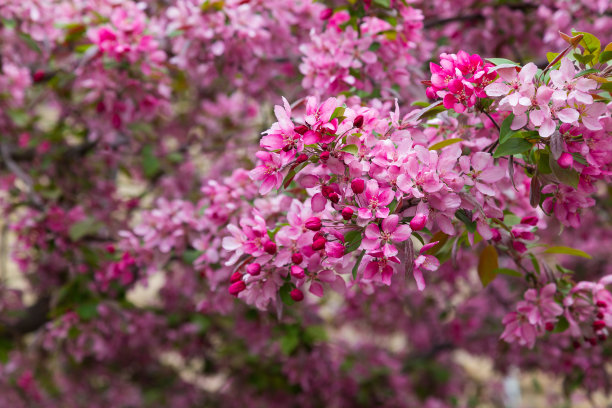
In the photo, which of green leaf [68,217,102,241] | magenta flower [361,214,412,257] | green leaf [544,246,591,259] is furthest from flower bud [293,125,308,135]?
green leaf [68,217,102,241]

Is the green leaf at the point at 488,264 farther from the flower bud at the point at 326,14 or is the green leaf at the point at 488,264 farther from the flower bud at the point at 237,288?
the flower bud at the point at 326,14

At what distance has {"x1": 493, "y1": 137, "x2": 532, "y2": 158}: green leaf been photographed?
1.21 metres

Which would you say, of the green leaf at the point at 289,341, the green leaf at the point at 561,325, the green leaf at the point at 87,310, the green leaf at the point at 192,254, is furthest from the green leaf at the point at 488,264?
the green leaf at the point at 87,310

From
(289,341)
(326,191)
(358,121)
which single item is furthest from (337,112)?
(289,341)

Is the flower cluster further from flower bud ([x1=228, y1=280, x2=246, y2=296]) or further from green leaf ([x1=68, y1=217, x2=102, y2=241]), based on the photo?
green leaf ([x1=68, y1=217, x2=102, y2=241])

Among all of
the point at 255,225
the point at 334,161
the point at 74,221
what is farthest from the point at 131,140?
the point at 334,161

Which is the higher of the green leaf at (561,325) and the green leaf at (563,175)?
the green leaf at (563,175)

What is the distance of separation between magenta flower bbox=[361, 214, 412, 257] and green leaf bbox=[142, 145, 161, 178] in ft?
7.45

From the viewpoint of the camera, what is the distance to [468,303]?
443 centimetres

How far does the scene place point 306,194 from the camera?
1.72m

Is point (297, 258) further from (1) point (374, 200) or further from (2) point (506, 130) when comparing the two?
(2) point (506, 130)

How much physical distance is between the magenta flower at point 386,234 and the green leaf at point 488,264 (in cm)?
53

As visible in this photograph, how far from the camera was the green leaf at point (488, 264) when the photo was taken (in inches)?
62.0

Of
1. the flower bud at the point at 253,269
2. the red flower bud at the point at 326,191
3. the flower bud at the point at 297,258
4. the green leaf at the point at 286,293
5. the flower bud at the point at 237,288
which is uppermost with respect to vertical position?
the red flower bud at the point at 326,191
